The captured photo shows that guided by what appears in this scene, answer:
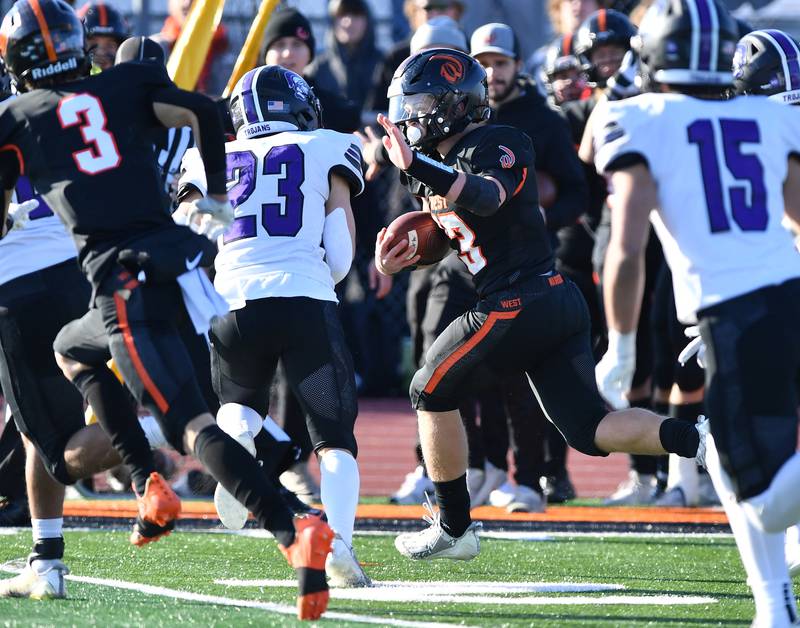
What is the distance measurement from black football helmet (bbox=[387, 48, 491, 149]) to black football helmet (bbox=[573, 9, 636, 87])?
2566mm

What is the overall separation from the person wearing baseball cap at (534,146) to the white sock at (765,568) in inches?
132

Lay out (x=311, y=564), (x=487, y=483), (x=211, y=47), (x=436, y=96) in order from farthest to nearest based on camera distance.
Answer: (x=211, y=47) < (x=487, y=483) < (x=436, y=96) < (x=311, y=564)

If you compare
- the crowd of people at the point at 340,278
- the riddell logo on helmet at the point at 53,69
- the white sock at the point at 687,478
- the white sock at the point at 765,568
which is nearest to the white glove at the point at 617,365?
the crowd of people at the point at 340,278

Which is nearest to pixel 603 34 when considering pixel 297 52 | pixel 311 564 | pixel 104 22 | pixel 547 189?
pixel 547 189

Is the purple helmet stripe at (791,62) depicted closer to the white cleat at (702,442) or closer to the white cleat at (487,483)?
the white cleat at (702,442)

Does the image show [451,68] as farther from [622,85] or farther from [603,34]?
[603,34]

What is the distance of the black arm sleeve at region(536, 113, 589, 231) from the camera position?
723 centimetres

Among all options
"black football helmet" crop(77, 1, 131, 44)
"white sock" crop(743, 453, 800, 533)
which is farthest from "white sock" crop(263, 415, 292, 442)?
"black football helmet" crop(77, 1, 131, 44)

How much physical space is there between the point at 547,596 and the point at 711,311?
50.7 inches

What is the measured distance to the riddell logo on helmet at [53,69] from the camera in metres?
4.31

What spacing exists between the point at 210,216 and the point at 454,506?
1433 mm

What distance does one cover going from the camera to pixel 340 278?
520 cm

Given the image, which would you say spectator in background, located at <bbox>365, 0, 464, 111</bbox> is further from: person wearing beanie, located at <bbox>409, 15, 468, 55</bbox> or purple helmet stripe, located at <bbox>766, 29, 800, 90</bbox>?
purple helmet stripe, located at <bbox>766, 29, 800, 90</bbox>

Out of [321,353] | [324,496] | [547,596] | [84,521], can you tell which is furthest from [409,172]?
[84,521]
